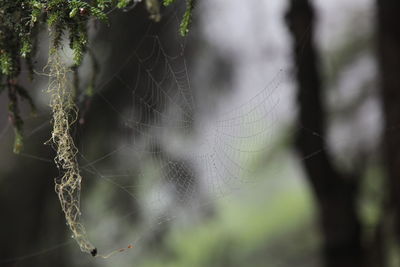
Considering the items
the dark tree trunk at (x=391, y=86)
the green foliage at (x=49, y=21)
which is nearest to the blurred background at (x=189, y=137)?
the dark tree trunk at (x=391, y=86)

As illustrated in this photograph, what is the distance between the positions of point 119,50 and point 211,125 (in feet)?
3.59

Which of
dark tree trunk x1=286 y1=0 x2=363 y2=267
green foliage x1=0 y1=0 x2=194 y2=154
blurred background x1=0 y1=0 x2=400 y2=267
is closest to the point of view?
green foliage x1=0 y1=0 x2=194 y2=154

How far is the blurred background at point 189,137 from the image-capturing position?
148 inches

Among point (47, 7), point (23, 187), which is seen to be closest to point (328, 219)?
point (23, 187)

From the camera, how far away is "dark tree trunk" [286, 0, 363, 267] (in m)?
4.48

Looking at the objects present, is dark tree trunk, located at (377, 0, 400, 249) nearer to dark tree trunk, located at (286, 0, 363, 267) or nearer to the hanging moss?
dark tree trunk, located at (286, 0, 363, 267)

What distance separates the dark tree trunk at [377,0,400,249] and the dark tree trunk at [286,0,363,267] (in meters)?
0.41

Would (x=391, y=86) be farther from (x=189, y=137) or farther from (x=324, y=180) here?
(x=189, y=137)

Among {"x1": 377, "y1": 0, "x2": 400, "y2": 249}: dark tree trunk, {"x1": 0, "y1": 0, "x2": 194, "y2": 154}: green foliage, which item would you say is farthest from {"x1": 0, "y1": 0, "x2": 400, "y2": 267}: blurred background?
{"x1": 0, "y1": 0, "x2": 194, "y2": 154}: green foliage

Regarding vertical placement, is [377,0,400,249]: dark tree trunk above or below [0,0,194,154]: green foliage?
below

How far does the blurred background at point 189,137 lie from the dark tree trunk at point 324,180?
0.04ft

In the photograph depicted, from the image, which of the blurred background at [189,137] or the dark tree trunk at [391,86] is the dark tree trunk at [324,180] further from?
the dark tree trunk at [391,86]

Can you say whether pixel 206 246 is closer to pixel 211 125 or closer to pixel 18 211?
pixel 18 211

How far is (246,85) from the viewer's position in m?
5.66
